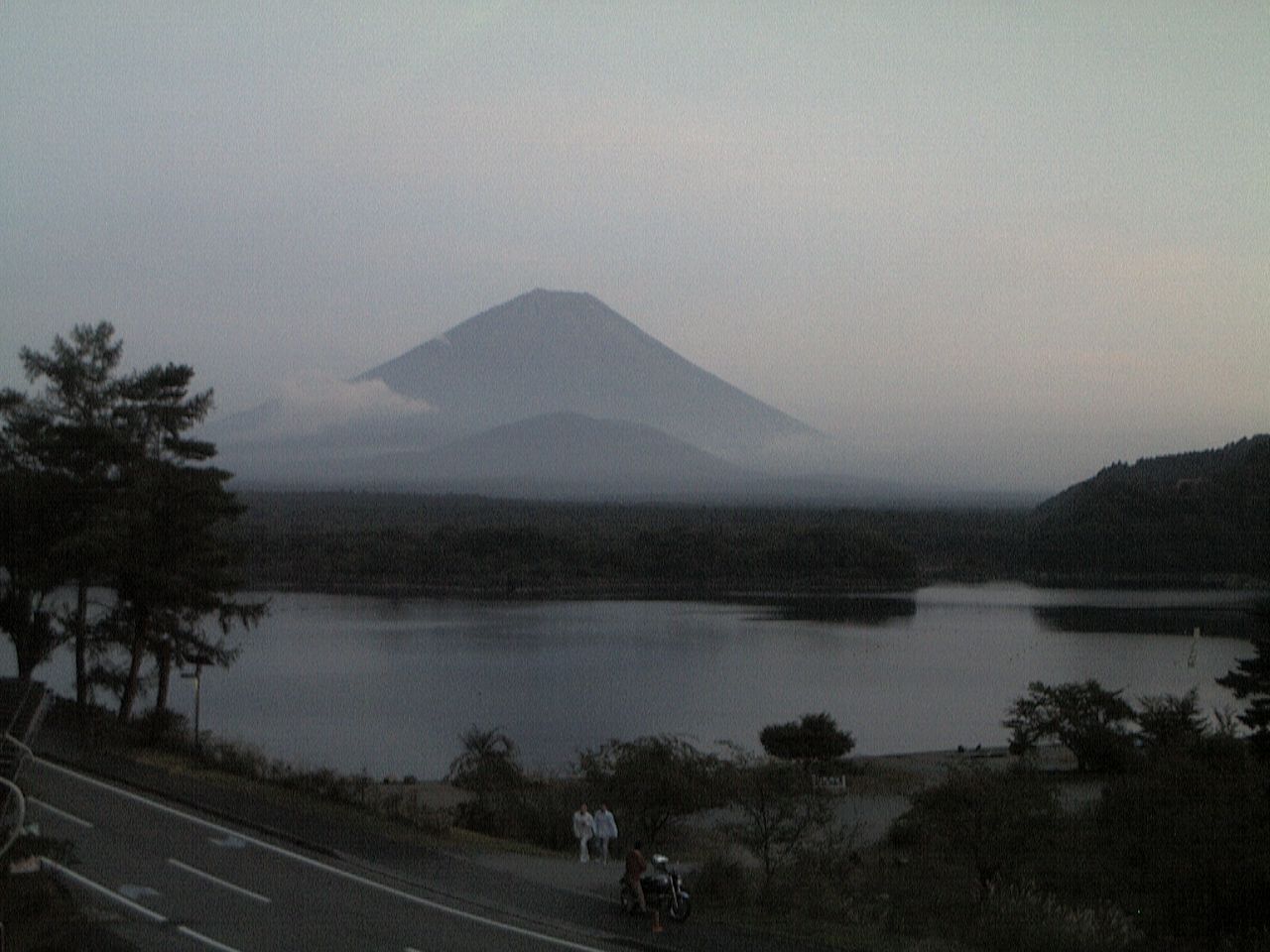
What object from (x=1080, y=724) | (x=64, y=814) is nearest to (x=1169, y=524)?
(x=1080, y=724)

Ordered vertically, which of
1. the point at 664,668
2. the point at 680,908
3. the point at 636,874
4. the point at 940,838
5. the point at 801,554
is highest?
the point at 801,554

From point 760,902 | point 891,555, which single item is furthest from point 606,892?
point 891,555

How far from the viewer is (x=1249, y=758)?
546 inches

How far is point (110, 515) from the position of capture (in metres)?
15.7

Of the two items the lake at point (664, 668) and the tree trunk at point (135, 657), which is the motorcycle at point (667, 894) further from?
the lake at point (664, 668)

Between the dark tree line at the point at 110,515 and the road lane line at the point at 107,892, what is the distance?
719cm

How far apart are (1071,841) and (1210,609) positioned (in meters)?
41.9

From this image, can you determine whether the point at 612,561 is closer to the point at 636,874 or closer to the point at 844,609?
the point at 844,609

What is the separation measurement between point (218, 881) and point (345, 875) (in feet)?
2.65

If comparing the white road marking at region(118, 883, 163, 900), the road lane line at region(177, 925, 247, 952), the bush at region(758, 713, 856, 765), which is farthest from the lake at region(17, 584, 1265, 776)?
the road lane line at region(177, 925, 247, 952)

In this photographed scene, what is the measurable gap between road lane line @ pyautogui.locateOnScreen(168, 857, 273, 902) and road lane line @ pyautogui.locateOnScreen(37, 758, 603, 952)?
0.67m

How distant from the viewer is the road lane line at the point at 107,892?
785cm

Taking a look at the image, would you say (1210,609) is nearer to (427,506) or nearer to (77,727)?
(77,727)

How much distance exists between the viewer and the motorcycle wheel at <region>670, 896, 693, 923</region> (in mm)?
7770
